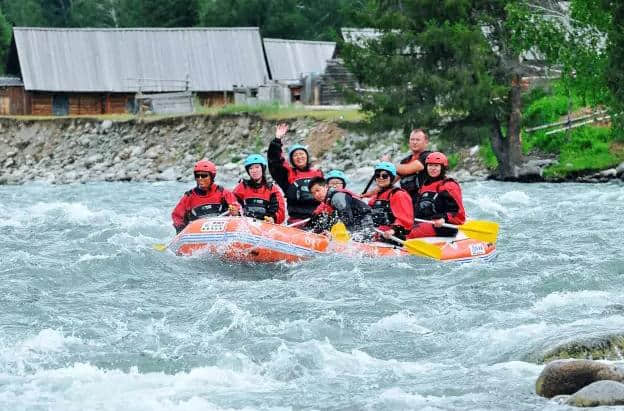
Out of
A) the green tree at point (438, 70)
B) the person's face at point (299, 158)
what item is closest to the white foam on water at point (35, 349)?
the person's face at point (299, 158)

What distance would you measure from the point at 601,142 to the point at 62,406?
23.2 meters

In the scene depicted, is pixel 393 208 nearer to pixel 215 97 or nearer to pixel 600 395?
pixel 600 395

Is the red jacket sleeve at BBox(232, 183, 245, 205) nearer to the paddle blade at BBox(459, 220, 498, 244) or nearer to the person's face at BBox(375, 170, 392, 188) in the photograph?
the person's face at BBox(375, 170, 392, 188)

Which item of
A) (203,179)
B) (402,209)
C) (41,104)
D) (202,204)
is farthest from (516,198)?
(41,104)

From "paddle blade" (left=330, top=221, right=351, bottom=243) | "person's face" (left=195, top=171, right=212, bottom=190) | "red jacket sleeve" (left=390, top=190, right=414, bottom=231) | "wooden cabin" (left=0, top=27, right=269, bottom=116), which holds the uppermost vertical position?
"wooden cabin" (left=0, top=27, right=269, bottom=116)

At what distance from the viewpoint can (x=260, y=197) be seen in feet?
49.3

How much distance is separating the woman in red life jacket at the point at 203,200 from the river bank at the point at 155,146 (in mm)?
16672

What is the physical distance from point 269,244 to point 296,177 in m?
1.72

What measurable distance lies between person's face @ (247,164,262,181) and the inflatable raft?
90 centimetres

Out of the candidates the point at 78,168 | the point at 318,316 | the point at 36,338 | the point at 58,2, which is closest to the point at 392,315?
the point at 318,316

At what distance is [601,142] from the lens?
29500mm

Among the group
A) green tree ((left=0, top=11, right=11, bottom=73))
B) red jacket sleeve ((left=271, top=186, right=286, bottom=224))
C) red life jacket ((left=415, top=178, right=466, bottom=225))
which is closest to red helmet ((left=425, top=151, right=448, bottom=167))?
red life jacket ((left=415, top=178, right=466, bottom=225))

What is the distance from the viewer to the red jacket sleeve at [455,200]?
14375mm

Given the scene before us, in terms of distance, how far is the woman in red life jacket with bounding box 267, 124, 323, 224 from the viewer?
15.3 m
